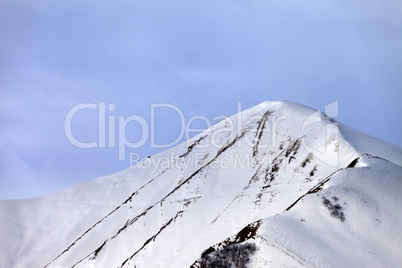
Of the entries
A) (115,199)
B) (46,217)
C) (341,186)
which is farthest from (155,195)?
(341,186)

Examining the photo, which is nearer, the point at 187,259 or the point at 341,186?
the point at 341,186

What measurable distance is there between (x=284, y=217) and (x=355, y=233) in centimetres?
425

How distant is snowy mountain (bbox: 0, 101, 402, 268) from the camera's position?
67.7 feet

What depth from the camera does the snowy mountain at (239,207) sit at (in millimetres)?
20641

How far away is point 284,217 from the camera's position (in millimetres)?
22344

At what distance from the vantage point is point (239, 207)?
36.6 meters

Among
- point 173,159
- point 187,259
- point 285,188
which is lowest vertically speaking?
point 173,159

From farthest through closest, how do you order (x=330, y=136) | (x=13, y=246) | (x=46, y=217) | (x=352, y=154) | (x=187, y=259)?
(x=46, y=217)
(x=13, y=246)
(x=330, y=136)
(x=352, y=154)
(x=187, y=259)

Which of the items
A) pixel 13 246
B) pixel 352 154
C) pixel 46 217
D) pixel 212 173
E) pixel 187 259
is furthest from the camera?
pixel 46 217

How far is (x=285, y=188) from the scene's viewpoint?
3588 centimetres

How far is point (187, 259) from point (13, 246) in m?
35.8

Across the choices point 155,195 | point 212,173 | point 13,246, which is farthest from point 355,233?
point 13,246

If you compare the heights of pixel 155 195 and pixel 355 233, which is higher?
pixel 355 233

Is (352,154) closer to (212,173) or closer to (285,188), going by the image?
(285,188)
